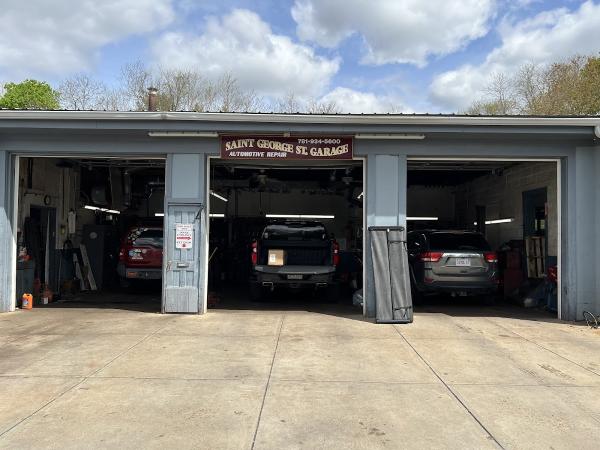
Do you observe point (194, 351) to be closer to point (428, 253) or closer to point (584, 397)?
point (584, 397)

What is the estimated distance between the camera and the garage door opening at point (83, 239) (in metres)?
10.8

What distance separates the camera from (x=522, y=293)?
1177cm

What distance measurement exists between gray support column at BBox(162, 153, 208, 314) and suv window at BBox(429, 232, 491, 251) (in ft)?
15.5

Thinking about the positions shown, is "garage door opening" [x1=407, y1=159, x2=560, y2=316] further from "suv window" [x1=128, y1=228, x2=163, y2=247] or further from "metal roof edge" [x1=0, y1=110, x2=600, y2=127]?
"suv window" [x1=128, y1=228, x2=163, y2=247]

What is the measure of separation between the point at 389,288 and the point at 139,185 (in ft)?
35.8

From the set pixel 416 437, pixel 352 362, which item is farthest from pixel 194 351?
pixel 416 437

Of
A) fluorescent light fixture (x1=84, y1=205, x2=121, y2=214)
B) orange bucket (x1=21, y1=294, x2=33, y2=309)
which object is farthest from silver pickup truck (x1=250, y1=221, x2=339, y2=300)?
fluorescent light fixture (x1=84, y1=205, x2=121, y2=214)

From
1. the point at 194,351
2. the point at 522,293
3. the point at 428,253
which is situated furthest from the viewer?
the point at 522,293

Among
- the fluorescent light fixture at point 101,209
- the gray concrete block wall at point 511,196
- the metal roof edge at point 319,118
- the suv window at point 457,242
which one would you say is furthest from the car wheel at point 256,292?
the gray concrete block wall at point 511,196

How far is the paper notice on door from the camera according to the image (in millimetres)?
9188

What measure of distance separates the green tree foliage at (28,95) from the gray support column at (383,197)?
2878cm

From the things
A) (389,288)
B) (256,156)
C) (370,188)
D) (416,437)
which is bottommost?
(416,437)

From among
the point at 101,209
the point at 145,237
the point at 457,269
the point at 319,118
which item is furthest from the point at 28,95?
the point at 457,269

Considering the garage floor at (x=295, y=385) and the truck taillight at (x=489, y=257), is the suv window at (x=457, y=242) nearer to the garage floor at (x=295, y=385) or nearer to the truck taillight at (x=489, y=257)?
the truck taillight at (x=489, y=257)
